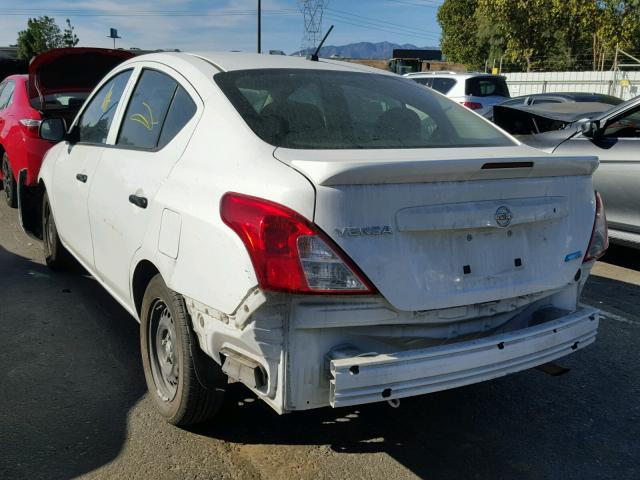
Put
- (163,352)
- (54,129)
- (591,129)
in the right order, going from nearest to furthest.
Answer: (163,352) → (54,129) → (591,129)

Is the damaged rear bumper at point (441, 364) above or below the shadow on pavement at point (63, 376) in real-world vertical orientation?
above

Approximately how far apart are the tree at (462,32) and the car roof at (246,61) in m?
50.6

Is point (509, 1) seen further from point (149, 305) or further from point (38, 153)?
point (149, 305)

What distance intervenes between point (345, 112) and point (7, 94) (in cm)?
642

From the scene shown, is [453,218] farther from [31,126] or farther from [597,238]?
[31,126]

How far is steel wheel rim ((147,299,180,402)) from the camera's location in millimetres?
2883

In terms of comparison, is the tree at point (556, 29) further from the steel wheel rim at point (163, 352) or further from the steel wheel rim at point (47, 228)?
the steel wheel rim at point (163, 352)

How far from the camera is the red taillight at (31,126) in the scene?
6684 mm

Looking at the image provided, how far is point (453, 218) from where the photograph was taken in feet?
7.79

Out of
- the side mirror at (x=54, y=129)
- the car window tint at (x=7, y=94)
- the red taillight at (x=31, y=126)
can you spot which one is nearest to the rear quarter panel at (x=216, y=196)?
the side mirror at (x=54, y=129)

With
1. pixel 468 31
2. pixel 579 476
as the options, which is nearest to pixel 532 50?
pixel 468 31

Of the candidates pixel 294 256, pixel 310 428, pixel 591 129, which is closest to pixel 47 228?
pixel 310 428

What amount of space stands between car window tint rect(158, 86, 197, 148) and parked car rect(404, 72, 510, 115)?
11.2 metres

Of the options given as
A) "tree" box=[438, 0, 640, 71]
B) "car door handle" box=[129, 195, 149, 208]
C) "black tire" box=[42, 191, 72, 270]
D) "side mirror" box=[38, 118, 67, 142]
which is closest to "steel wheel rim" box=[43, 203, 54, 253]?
"black tire" box=[42, 191, 72, 270]
